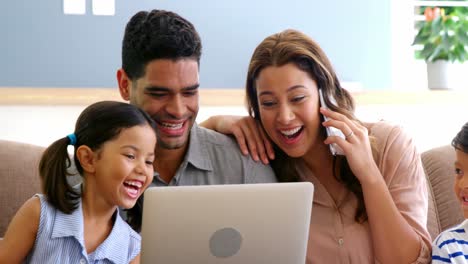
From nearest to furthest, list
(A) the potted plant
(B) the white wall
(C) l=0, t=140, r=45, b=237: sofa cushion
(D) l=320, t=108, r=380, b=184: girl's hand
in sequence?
(D) l=320, t=108, r=380, b=184: girl's hand, (C) l=0, t=140, r=45, b=237: sofa cushion, (B) the white wall, (A) the potted plant

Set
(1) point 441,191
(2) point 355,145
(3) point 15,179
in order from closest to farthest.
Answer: (2) point 355,145 → (3) point 15,179 → (1) point 441,191

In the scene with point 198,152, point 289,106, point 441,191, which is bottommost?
point 441,191

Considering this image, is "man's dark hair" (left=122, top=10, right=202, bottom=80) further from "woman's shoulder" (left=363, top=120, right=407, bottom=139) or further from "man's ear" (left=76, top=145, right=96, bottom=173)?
"woman's shoulder" (left=363, top=120, right=407, bottom=139)

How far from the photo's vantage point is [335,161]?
2.08 meters

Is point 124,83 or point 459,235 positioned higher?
point 124,83

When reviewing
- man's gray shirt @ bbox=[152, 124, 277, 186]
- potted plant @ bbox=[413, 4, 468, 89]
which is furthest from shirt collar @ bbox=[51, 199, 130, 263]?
potted plant @ bbox=[413, 4, 468, 89]

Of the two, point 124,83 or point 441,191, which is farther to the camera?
point 441,191

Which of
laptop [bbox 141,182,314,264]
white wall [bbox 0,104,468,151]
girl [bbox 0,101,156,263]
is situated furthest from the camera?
white wall [bbox 0,104,468,151]

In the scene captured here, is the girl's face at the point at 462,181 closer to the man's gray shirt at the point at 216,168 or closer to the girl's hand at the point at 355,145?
the girl's hand at the point at 355,145

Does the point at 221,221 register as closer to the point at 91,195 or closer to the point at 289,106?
the point at 91,195

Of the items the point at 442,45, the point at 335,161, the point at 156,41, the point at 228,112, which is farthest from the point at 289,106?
the point at 442,45

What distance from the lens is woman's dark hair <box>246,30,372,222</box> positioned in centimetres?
197

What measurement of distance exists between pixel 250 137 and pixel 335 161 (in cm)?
26

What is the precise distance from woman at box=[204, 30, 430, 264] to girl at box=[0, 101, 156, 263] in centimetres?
38
